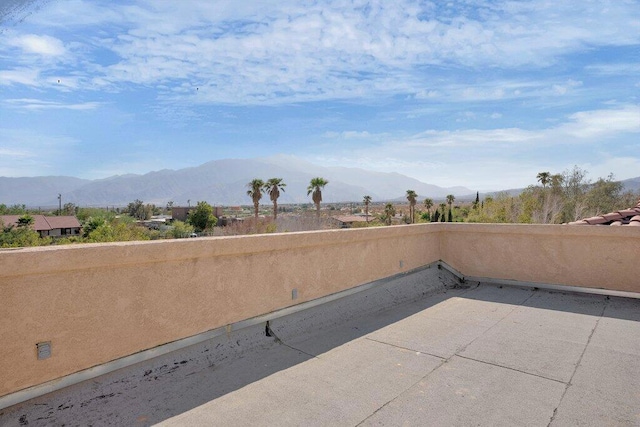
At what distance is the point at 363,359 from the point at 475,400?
106cm

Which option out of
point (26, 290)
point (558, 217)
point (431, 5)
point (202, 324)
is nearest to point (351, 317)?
point (202, 324)

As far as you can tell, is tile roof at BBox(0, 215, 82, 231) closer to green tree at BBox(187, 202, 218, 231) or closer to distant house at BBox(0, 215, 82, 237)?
distant house at BBox(0, 215, 82, 237)

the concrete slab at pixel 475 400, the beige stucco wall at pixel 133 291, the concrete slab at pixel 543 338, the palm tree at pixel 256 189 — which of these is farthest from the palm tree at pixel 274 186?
the concrete slab at pixel 475 400

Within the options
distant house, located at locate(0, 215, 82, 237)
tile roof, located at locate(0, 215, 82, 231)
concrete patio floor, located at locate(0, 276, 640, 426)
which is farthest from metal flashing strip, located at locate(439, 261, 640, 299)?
tile roof, located at locate(0, 215, 82, 231)

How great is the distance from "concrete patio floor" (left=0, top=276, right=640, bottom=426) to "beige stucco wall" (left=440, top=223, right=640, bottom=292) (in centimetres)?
126

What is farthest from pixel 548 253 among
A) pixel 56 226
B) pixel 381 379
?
pixel 56 226

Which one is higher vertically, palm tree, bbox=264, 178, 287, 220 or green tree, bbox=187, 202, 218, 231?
palm tree, bbox=264, 178, 287, 220

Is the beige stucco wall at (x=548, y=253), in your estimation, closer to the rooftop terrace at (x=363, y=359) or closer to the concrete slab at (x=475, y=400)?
the rooftop terrace at (x=363, y=359)

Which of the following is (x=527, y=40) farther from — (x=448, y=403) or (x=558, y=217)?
(x=558, y=217)

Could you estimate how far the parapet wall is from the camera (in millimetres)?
2602

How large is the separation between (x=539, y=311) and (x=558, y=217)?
106 ft

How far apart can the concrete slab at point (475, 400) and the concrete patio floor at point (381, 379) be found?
10 millimetres

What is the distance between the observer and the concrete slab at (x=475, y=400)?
2.51 metres

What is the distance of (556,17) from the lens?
780 cm
